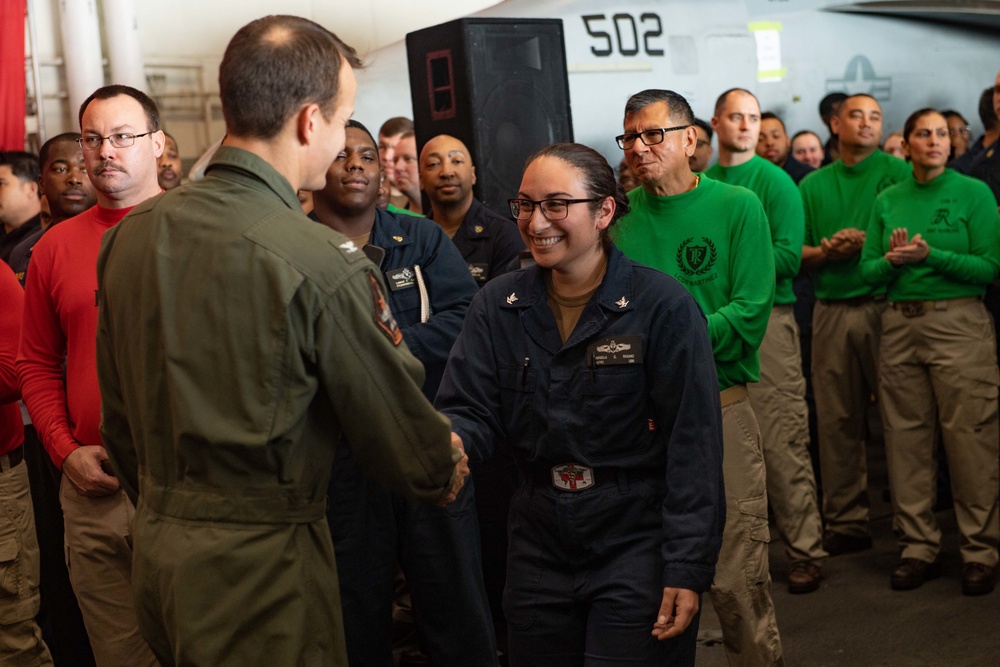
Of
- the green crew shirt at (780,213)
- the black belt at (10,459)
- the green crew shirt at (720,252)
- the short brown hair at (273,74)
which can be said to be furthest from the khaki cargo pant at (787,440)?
the short brown hair at (273,74)

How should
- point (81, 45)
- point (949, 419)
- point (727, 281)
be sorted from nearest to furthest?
1. point (727, 281)
2. point (949, 419)
3. point (81, 45)

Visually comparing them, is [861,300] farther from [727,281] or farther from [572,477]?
[572,477]

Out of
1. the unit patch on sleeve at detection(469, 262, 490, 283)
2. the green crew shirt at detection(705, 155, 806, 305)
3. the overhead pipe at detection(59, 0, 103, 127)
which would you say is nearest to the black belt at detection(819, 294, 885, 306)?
the green crew shirt at detection(705, 155, 806, 305)

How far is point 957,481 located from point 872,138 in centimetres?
151

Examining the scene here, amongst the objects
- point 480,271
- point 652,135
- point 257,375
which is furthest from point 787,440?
point 257,375

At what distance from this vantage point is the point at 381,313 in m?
1.61

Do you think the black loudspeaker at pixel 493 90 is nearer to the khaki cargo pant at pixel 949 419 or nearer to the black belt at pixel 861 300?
the black belt at pixel 861 300

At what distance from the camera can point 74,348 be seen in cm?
264

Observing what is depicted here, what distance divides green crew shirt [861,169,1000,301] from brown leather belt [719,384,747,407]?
58.6 inches

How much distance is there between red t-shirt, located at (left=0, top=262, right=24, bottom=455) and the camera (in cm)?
285

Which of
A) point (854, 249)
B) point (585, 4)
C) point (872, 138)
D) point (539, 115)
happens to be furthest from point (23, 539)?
point (585, 4)

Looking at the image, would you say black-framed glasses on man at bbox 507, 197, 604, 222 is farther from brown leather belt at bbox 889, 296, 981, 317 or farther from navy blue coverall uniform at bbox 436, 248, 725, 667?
brown leather belt at bbox 889, 296, 981, 317

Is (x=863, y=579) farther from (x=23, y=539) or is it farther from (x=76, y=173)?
(x=76, y=173)

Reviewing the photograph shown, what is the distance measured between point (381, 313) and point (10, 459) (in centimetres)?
193
